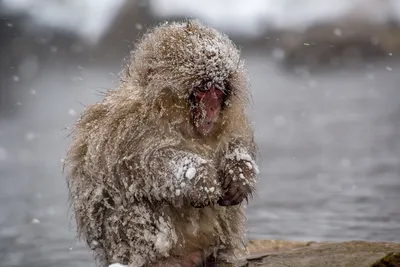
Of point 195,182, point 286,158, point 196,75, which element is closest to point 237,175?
point 195,182

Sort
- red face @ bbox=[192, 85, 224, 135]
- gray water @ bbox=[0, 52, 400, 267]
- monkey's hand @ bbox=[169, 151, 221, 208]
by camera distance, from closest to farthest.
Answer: monkey's hand @ bbox=[169, 151, 221, 208] → red face @ bbox=[192, 85, 224, 135] → gray water @ bbox=[0, 52, 400, 267]

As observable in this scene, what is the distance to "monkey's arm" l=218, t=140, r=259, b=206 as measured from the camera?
215 centimetres

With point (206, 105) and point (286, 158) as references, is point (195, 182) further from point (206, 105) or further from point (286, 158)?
point (286, 158)

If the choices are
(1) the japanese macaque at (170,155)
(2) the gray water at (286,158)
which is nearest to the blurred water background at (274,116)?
(2) the gray water at (286,158)

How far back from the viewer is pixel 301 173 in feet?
17.8

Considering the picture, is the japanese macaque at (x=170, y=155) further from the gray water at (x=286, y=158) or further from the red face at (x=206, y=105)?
the gray water at (x=286, y=158)

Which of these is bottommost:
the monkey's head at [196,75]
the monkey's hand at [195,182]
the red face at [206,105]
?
the monkey's hand at [195,182]

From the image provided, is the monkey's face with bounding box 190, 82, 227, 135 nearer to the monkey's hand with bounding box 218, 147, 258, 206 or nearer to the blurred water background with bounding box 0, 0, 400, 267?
the monkey's hand with bounding box 218, 147, 258, 206

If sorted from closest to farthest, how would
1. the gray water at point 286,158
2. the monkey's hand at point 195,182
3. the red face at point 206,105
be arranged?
the monkey's hand at point 195,182, the red face at point 206,105, the gray water at point 286,158

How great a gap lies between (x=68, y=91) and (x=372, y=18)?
2.96 metres

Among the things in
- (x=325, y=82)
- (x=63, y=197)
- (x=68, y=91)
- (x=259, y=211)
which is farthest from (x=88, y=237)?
(x=325, y=82)

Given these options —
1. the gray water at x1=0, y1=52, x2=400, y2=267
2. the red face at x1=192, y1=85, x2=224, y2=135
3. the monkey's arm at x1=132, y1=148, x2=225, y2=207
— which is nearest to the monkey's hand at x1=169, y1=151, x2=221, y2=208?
the monkey's arm at x1=132, y1=148, x2=225, y2=207

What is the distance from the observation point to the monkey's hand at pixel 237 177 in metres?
2.15

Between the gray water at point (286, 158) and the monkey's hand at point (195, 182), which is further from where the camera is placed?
the gray water at point (286, 158)
